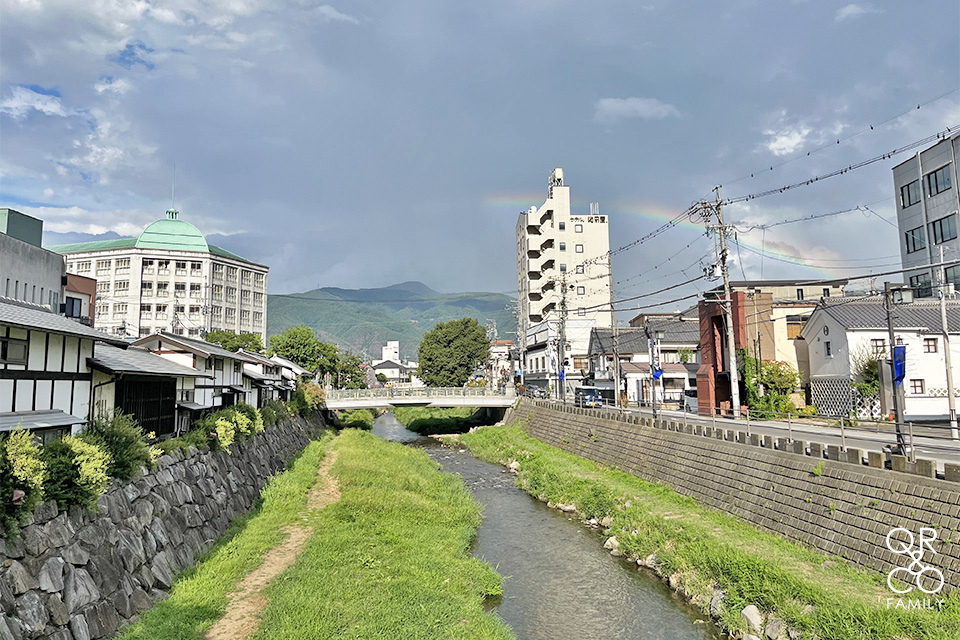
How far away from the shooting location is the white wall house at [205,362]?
27.4 meters

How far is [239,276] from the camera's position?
9906cm

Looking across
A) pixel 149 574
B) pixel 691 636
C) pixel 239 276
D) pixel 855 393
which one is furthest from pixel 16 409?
pixel 239 276

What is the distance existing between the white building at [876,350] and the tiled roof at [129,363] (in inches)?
1524

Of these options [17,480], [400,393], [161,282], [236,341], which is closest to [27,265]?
[236,341]

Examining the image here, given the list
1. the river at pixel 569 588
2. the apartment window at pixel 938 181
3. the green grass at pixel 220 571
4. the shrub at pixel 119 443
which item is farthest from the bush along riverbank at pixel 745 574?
the apartment window at pixel 938 181

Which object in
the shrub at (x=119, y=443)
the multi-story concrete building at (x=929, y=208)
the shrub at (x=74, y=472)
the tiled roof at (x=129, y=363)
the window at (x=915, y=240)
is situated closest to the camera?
the shrub at (x=74, y=472)

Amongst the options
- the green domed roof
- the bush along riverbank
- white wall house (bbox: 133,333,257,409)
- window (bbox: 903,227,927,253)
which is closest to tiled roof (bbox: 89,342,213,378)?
white wall house (bbox: 133,333,257,409)

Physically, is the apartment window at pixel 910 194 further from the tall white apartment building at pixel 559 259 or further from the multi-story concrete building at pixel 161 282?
the multi-story concrete building at pixel 161 282

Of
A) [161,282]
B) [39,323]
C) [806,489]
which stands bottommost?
[806,489]

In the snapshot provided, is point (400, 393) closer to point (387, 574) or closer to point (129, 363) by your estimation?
point (129, 363)

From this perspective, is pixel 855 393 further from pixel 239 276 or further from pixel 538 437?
pixel 239 276

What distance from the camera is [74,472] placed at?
1293cm

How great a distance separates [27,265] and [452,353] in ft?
203

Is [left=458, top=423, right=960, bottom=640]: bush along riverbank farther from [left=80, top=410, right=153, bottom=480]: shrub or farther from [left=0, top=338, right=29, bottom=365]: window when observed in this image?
[left=0, top=338, right=29, bottom=365]: window
